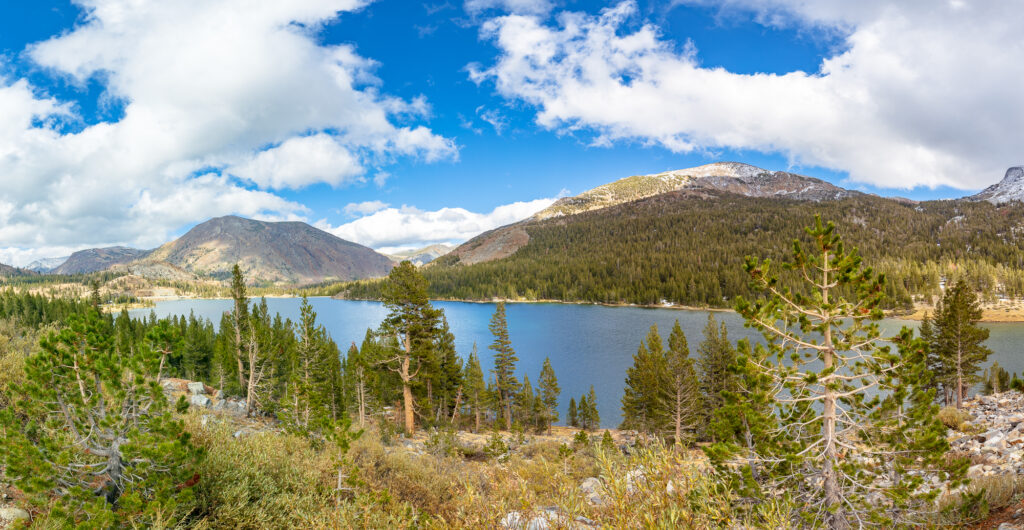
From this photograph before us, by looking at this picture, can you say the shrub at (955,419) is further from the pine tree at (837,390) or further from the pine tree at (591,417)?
the pine tree at (591,417)

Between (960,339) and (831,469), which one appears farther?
(960,339)

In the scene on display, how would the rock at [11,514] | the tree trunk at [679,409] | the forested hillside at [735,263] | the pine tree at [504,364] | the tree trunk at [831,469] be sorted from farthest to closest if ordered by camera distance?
the forested hillside at [735,263]
the pine tree at [504,364]
the tree trunk at [679,409]
the tree trunk at [831,469]
the rock at [11,514]

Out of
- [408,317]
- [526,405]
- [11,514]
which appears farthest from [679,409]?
[11,514]

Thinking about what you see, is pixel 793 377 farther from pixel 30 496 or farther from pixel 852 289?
pixel 30 496

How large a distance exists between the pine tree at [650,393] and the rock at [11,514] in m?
28.6

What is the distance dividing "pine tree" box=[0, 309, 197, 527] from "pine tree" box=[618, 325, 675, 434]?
27.6 meters

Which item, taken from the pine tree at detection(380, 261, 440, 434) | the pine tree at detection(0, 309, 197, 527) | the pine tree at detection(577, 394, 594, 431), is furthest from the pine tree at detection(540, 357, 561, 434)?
the pine tree at detection(0, 309, 197, 527)

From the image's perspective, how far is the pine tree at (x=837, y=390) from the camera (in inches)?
239

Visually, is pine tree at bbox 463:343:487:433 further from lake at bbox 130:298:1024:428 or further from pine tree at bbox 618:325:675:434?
pine tree at bbox 618:325:675:434

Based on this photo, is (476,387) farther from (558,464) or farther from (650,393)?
(558,464)

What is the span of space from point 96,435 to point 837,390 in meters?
10.8

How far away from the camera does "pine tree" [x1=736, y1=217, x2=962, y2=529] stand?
6074mm

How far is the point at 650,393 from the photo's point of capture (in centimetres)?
3059

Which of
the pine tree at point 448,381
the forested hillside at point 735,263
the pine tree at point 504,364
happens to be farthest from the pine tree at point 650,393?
the forested hillside at point 735,263
